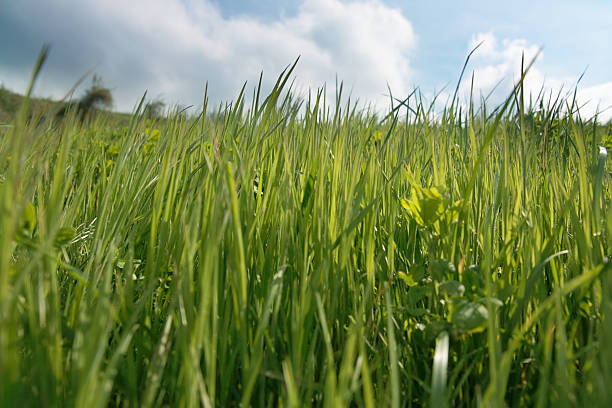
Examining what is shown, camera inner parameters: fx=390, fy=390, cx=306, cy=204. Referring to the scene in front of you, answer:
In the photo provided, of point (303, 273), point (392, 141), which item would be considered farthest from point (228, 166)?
point (392, 141)

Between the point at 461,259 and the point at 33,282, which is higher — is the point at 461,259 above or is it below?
above

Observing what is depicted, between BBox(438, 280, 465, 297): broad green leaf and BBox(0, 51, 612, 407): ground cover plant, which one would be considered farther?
BBox(438, 280, 465, 297): broad green leaf

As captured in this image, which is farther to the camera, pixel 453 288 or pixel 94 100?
pixel 94 100

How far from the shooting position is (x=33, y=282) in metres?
0.73

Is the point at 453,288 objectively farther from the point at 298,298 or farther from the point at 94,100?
the point at 94,100

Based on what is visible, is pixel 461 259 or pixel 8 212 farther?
pixel 461 259

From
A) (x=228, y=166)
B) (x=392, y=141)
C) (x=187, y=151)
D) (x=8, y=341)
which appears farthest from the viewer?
(x=392, y=141)

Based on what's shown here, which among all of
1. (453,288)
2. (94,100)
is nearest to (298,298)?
(453,288)

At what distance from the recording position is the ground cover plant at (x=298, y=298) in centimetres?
51

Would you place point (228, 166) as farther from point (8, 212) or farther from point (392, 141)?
point (392, 141)

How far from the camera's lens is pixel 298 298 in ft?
2.52

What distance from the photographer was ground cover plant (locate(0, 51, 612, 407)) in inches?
19.9

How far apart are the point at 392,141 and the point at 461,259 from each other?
820 millimetres

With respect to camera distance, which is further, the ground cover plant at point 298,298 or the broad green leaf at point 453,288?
the broad green leaf at point 453,288
